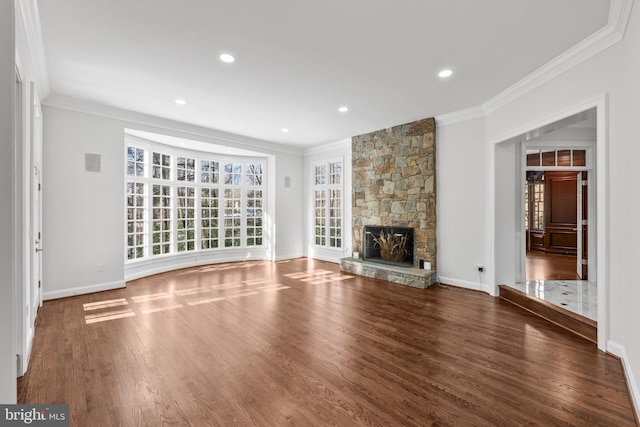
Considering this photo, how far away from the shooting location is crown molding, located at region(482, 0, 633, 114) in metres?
2.37

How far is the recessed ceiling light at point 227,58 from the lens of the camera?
3105 mm

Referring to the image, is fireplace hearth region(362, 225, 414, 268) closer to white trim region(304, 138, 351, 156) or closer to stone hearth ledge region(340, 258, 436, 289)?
stone hearth ledge region(340, 258, 436, 289)

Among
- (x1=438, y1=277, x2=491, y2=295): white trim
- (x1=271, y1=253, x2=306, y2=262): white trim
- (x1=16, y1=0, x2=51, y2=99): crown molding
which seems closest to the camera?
(x1=16, y1=0, x2=51, y2=99): crown molding

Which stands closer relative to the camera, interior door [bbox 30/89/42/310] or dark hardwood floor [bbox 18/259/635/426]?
dark hardwood floor [bbox 18/259/635/426]

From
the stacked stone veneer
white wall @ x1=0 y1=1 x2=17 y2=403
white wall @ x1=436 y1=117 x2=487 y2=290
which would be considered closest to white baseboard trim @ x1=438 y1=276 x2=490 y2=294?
white wall @ x1=436 y1=117 x2=487 y2=290

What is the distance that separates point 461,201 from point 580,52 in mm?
2520

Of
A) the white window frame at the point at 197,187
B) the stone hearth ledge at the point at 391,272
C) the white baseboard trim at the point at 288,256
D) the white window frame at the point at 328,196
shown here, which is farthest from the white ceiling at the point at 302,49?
the white baseboard trim at the point at 288,256

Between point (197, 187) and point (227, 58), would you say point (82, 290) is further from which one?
point (227, 58)

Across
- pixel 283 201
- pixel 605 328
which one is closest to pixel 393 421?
pixel 605 328

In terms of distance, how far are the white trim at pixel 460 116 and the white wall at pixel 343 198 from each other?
2.25 meters

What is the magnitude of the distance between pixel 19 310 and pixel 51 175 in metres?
2.94

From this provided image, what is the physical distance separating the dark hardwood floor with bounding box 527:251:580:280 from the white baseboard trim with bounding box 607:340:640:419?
8.22 feet

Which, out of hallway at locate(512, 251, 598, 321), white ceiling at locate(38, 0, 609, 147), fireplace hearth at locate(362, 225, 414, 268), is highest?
white ceiling at locate(38, 0, 609, 147)

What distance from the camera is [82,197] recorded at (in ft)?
14.7
